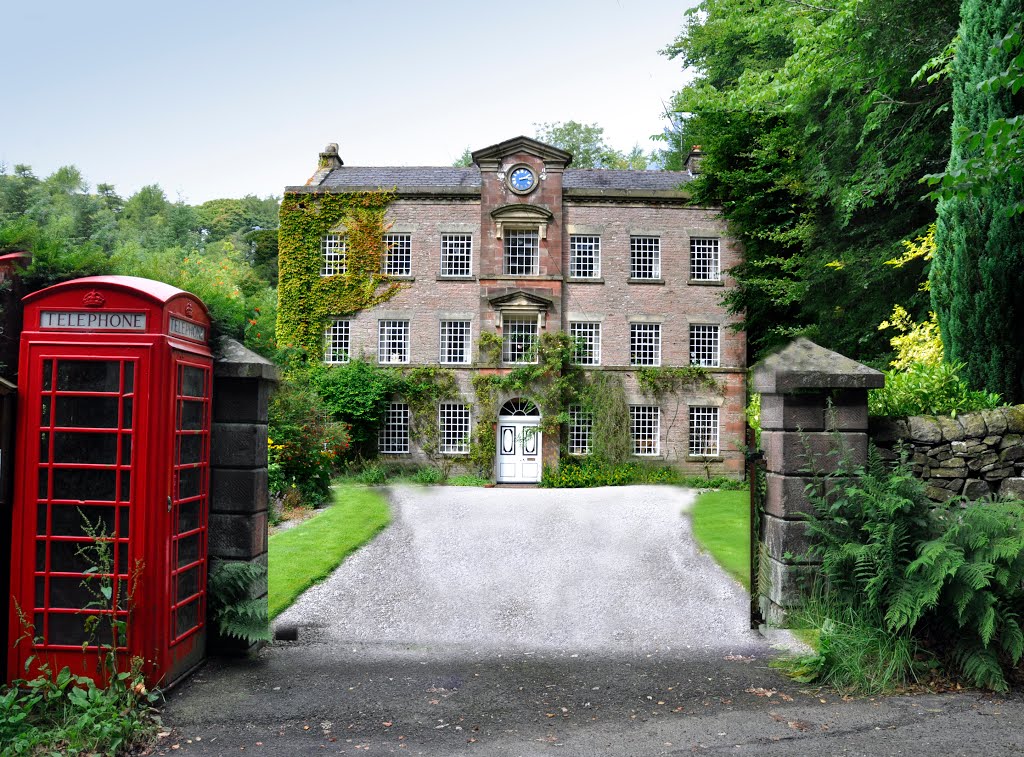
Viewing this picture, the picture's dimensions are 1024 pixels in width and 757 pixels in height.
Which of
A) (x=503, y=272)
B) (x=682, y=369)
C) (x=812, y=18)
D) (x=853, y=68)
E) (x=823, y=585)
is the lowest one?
(x=823, y=585)

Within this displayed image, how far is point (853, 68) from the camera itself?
635 inches

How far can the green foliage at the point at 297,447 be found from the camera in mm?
16531

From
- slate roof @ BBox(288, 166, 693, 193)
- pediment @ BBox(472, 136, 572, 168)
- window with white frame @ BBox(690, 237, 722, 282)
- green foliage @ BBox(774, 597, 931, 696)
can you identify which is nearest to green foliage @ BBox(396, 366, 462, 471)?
slate roof @ BBox(288, 166, 693, 193)

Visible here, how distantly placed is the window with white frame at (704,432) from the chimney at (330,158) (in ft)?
50.4

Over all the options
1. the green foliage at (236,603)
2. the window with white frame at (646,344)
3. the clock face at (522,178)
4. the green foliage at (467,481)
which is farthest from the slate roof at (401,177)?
the green foliage at (236,603)

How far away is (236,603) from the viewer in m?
6.63

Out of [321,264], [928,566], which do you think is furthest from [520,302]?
[928,566]

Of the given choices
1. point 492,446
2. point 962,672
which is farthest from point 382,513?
point 962,672

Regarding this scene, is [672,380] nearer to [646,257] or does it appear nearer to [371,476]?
[646,257]

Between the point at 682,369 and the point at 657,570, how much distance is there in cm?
1496

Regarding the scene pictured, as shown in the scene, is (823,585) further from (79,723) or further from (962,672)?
(79,723)

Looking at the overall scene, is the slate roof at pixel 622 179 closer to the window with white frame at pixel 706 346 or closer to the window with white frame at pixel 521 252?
the window with white frame at pixel 521 252

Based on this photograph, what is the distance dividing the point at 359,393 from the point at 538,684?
731 inches

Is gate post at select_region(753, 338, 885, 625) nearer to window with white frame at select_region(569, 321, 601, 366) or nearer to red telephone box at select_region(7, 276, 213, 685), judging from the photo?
red telephone box at select_region(7, 276, 213, 685)
